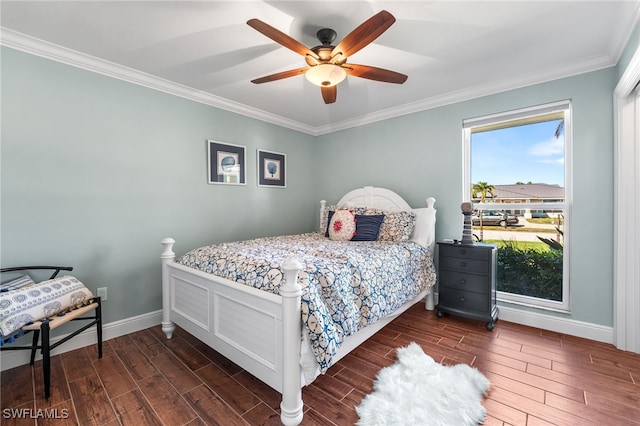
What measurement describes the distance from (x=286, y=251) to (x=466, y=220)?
1.87m

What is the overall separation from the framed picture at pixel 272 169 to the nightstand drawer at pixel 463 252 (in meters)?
2.23

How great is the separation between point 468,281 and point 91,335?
11.4 ft

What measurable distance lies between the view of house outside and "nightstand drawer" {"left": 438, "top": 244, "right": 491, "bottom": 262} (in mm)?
528

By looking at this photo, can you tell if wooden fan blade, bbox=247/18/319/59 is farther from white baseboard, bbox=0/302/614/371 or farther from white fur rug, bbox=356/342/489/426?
white baseboard, bbox=0/302/614/371

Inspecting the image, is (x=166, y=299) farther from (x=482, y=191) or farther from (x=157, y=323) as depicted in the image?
(x=482, y=191)

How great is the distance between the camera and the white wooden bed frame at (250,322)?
1.47 metres

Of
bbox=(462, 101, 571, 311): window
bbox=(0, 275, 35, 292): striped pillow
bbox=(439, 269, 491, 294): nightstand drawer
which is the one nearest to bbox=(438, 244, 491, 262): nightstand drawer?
bbox=(439, 269, 491, 294): nightstand drawer

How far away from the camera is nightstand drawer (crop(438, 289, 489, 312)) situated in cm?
269

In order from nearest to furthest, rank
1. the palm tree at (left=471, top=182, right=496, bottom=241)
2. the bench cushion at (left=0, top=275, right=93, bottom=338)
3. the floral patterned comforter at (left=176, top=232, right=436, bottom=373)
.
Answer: the floral patterned comforter at (left=176, top=232, right=436, bottom=373), the bench cushion at (left=0, top=275, right=93, bottom=338), the palm tree at (left=471, top=182, right=496, bottom=241)

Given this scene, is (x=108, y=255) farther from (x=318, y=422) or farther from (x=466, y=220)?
(x=466, y=220)

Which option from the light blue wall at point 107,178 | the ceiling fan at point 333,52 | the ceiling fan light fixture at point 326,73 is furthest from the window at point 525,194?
the light blue wall at point 107,178

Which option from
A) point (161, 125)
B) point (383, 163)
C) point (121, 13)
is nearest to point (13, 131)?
point (161, 125)

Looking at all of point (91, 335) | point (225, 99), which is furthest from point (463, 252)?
point (91, 335)

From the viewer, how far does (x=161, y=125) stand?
110 inches
